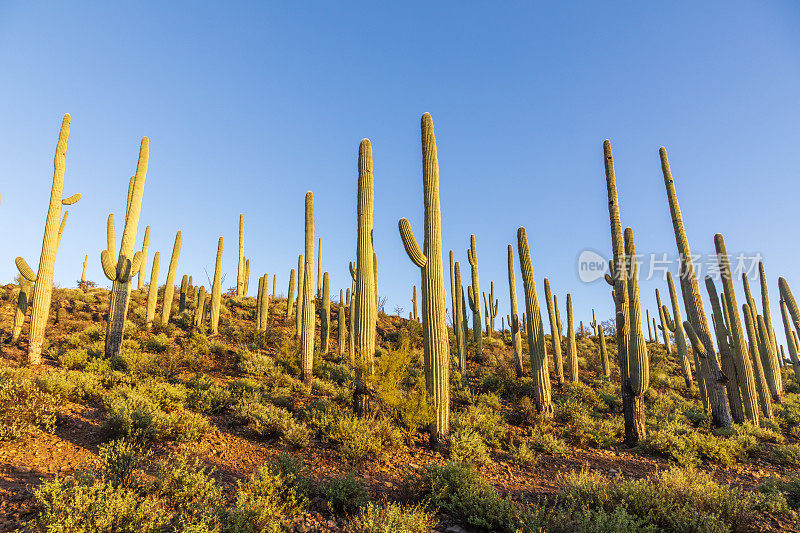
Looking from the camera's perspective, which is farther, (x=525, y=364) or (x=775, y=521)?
(x=525, y=364)

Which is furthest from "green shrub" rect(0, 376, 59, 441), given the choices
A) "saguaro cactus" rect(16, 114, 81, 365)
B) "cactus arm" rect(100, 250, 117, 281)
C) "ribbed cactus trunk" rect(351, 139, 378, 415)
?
"ribbed cactus trunk" rect(351, 139, 378, 415)

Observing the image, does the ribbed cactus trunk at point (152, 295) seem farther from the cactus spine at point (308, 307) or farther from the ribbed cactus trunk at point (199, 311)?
the cactus spine at point (308, 307)

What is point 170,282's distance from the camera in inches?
772

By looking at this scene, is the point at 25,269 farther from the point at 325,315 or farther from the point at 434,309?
the point at 434,309

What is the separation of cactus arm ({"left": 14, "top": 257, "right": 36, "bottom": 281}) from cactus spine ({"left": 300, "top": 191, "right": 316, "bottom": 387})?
8.21m

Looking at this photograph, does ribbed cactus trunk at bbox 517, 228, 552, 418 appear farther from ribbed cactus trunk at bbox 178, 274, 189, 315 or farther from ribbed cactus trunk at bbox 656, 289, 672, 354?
ribbed cactus trunk at bbox 178, 274, 189, 315

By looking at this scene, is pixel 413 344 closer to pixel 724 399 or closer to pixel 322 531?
pixel 724 399

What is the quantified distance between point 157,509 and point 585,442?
9.31 meters

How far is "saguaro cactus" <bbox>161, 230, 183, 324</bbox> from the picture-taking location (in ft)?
63.8

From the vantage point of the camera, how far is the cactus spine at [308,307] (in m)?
13.5

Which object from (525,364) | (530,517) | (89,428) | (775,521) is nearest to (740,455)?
(775,521)

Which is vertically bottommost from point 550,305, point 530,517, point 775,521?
point 775,521

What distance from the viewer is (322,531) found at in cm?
508

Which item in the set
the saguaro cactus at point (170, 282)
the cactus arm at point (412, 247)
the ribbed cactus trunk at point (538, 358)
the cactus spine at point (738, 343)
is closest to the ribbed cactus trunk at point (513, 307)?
the ribbed cactus trunk at point (538, 358)
